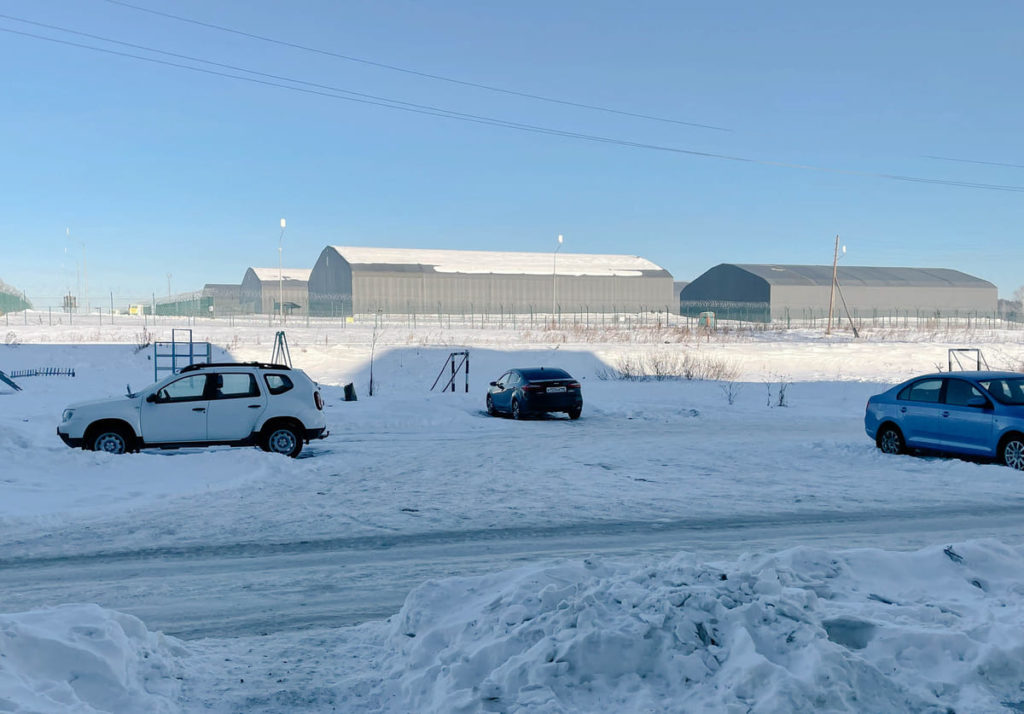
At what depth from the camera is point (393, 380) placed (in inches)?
1323

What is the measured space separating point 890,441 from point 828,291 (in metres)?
71.1

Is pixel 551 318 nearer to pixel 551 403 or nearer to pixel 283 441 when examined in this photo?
pixel 551 403

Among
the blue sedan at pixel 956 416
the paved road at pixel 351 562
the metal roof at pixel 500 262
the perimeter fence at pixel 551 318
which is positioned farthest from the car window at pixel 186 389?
the metal roof at pixel 500 262

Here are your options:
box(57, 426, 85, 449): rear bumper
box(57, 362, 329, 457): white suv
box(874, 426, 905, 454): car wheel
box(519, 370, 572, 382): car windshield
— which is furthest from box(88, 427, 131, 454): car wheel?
box(874, 426, 905, 454): car wheel

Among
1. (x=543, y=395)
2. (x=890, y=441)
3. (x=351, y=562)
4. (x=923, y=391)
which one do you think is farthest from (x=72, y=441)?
(x=923, y=391)

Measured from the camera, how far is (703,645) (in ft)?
15.8

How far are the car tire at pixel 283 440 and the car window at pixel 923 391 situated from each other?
10.7m

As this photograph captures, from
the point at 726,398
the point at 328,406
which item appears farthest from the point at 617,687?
the point at 726,398

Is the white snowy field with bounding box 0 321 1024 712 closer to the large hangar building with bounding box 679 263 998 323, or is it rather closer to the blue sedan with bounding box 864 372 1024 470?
the blue sedan with bounding box 864 372 1024 470

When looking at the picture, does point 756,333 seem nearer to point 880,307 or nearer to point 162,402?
point 880,307

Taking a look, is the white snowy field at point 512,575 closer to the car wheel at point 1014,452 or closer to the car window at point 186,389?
the car wheel at point 1014,452

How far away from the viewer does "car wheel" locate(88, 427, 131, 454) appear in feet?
46.7

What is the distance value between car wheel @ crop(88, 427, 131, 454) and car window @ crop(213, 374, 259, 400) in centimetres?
163

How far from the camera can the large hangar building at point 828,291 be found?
265ft
